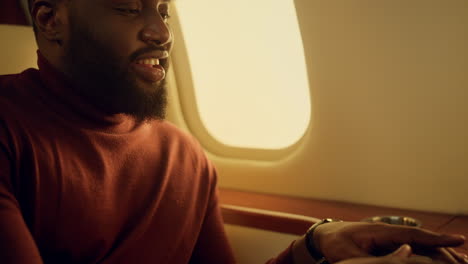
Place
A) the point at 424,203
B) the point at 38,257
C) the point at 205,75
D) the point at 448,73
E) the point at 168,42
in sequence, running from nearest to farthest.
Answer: the point at 38,257 < the point at 168,42 < the point at 448,73 < the point at 424,203 < the point at 205,75

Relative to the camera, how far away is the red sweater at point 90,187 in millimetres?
1065

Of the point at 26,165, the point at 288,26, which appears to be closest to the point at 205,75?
the point at 288,26

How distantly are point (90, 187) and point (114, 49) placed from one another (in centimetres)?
32

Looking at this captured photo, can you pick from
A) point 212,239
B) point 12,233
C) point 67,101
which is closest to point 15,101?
point 67,101

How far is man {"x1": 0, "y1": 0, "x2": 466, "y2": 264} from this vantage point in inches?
42.3

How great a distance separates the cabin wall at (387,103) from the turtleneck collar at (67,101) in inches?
27.6

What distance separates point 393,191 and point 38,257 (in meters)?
1.01

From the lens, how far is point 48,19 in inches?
49.2

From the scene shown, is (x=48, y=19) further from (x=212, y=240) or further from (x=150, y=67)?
(x=212, y=240)

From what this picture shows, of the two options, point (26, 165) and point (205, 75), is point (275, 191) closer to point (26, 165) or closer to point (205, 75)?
point (205, 75)

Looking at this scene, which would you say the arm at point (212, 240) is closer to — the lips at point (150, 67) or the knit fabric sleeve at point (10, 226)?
the lips at point (150, 67)

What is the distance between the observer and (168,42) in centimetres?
132

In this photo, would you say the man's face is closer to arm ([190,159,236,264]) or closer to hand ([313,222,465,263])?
arm ([190,159,236,264])

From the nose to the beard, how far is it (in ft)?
0.08
